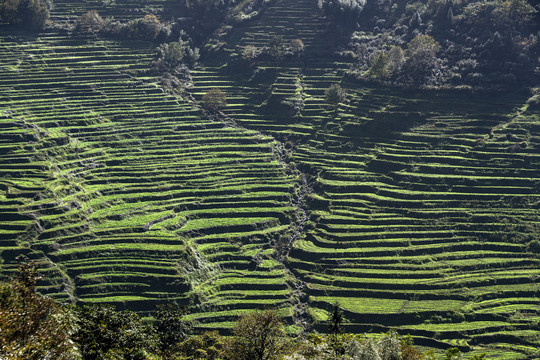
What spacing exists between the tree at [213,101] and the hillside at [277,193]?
4.97ft

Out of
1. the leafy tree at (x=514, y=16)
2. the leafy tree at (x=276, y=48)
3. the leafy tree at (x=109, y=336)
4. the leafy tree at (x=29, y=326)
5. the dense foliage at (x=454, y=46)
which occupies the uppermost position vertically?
the leafy tree at (x=514, y=16)

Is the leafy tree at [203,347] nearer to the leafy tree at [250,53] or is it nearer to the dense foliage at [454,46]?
the dense foliage at [454,46]

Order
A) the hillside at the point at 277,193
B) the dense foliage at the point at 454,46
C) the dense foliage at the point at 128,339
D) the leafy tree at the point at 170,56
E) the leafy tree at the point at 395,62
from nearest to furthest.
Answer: the dense foliage at the point at 128,339, the hillside at the point at 277,193, the dense foliage at the point at 454,46, the leafy tree at the point at 395,62, the leafy tree at the point at 170,56

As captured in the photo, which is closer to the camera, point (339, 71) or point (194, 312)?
point (194, 312)

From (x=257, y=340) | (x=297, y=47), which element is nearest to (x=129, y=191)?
(x=257, y=340)

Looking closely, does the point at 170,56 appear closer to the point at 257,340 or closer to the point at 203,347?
the point at 203,347

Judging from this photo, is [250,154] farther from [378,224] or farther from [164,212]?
[378,224]

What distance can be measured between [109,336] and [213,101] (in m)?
68.5

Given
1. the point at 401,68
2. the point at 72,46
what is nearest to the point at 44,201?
the point at 72,46

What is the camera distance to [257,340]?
40938 mm

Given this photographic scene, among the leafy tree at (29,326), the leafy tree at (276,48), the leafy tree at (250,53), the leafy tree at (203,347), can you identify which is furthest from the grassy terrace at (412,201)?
the leafy tree at (29,326)

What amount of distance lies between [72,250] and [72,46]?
6299 centimetres

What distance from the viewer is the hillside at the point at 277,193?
61.1 metres

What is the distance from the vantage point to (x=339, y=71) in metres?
104
